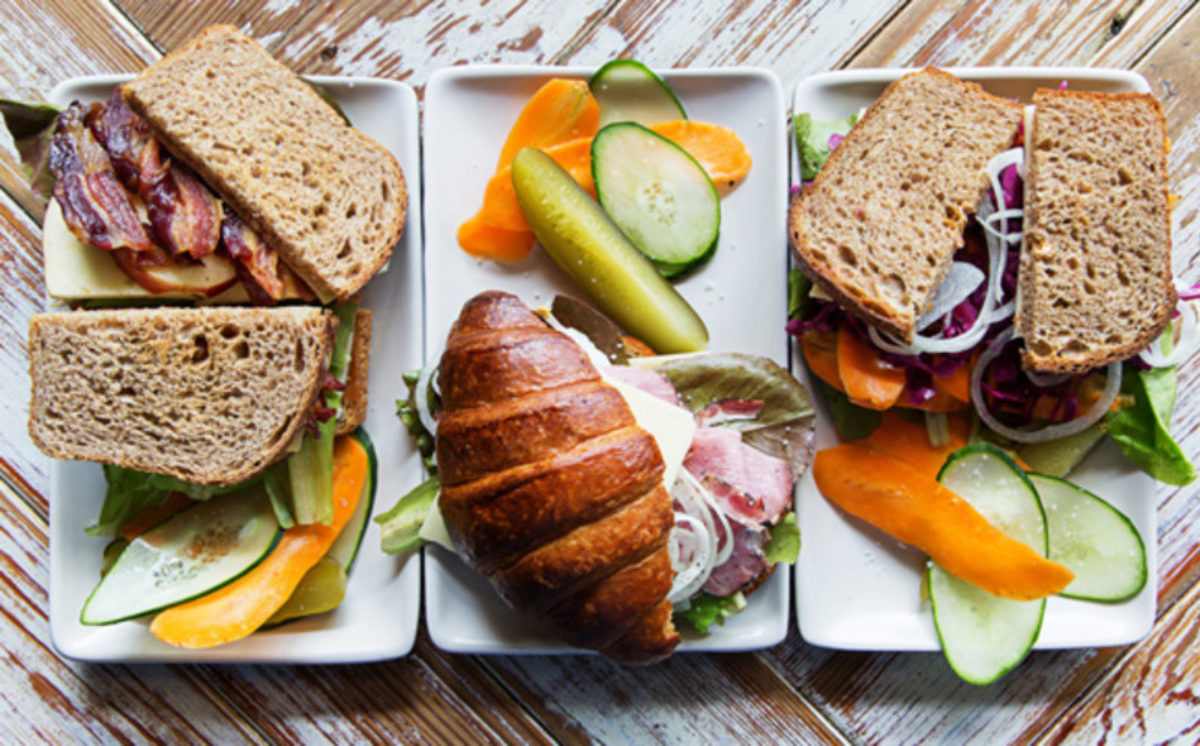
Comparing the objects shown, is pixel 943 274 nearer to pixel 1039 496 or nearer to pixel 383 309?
pixel 1039 496

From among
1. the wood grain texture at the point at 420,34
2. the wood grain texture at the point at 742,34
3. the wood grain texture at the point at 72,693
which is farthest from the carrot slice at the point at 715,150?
the wood grain texture at the point at 72,693

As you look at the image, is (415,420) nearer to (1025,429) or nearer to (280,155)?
(280,155)

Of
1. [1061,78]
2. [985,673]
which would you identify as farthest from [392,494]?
[1061,78]

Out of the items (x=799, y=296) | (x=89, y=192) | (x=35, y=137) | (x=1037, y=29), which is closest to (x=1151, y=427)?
(x=799, y=296)

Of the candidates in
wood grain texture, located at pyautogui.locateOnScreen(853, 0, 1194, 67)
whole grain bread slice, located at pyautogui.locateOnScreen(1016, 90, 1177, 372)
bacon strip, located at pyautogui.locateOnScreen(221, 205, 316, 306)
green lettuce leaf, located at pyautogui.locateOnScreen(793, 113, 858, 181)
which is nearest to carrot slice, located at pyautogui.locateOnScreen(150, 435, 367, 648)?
bacon strip, located at pyautogui.locateOnScreen(221, 205, 316, 306)

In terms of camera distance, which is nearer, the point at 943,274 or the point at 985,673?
the point at 943,274

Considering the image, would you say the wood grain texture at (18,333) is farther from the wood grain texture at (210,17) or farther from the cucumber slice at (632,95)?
the cucumber slice at (632,95)

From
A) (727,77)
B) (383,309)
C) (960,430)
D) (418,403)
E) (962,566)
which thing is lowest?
(962,566)
